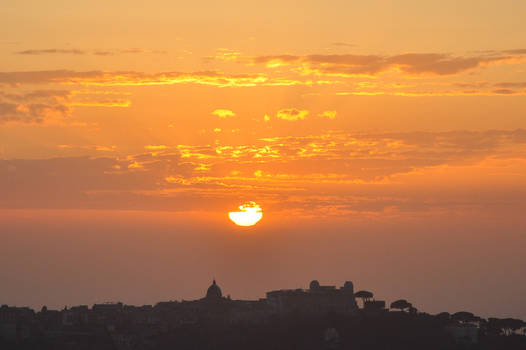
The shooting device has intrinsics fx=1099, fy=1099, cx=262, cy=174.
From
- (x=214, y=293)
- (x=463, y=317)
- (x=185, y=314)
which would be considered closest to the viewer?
(x=463, y=317)

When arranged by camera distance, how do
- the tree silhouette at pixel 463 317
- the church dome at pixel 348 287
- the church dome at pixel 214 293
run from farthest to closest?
the church dome at pixel 214 293 < the church dome at pixel 348 287 < the tree silhouette at pixel 463 317

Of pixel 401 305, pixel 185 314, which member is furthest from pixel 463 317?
pixel 185 314

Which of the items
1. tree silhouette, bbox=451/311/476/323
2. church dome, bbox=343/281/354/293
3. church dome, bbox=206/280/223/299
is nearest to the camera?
tree silhouette, bbox=451/311/476/323

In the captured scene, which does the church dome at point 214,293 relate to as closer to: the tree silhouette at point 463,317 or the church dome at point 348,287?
the church dome at point 348,287

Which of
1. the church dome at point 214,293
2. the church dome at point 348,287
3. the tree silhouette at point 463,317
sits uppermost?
the church dome at point 214,293

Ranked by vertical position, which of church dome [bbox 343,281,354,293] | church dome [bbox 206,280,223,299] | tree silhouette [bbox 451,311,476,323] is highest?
church dome [bbox 206,280,223,299]

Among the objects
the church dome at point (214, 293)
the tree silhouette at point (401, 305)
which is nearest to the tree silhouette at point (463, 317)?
the tree silhouette at point (401, 305)

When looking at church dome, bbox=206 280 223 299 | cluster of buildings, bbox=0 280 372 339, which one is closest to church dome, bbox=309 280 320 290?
cluster of buildings, bbox=0 280 372 339

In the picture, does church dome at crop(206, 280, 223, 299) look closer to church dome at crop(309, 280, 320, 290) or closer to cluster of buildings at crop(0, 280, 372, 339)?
cluster of buildings at crop(0, 280, 372, 339)

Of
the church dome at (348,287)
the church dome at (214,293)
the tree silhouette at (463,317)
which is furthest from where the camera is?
the church dome at (214,293)

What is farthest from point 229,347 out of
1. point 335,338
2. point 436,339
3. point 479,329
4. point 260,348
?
point 479,329

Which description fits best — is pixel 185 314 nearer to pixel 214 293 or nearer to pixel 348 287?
pixel 214 293

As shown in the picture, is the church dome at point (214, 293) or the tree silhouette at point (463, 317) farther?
the church dome at point (214, 293)

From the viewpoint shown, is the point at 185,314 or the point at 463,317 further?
the point at 185,314
